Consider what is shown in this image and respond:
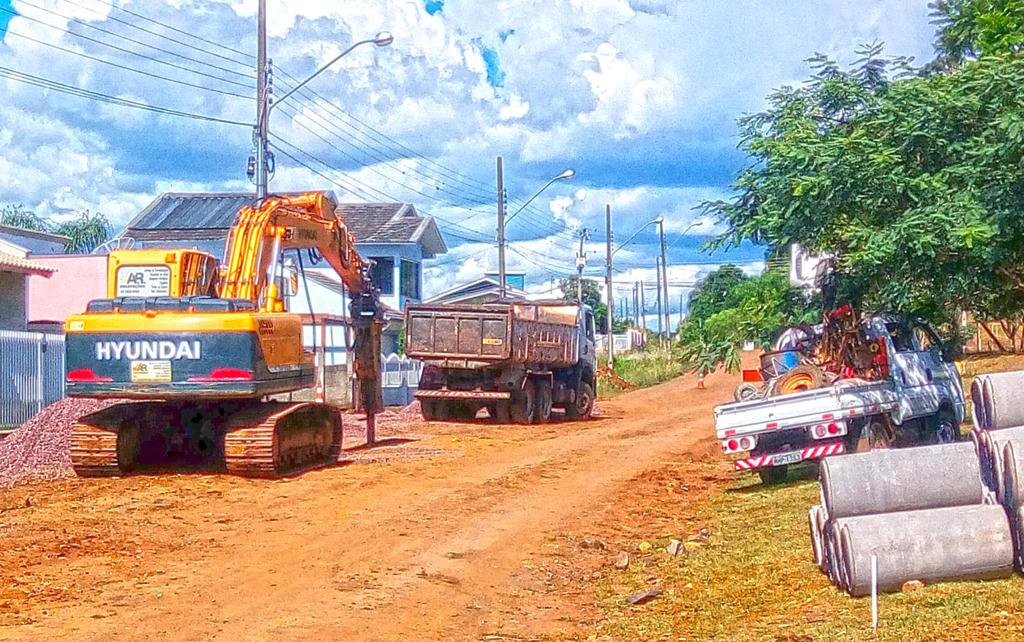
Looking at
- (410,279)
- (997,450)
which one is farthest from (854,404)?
(410,279)

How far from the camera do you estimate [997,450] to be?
8867 mm

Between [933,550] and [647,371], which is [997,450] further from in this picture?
[647,371]

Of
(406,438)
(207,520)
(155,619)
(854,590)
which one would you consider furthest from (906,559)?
(406,438)

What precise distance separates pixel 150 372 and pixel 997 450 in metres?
10.4

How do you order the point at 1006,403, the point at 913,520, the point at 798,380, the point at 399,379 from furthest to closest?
the point at 399,379
the point at 798,380
the point at 1006,403
the point at 913,520

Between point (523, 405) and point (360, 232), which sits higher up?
point (360, 232)

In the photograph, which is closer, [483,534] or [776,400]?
[483,534]

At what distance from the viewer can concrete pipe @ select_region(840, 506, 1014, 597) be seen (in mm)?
8430

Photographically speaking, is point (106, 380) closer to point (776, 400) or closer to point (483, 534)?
point (483, 534)

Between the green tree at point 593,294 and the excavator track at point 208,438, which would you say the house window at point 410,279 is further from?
the green tree at point 593,294

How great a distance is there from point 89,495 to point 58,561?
14.6 feet

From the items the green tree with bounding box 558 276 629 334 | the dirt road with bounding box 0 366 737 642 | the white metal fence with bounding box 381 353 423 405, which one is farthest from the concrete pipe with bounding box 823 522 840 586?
the green tree with bounding box 558 276 629 334

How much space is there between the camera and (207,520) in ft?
43.2

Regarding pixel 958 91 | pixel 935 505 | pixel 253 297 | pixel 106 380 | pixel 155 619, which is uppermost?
pixel 958 91
